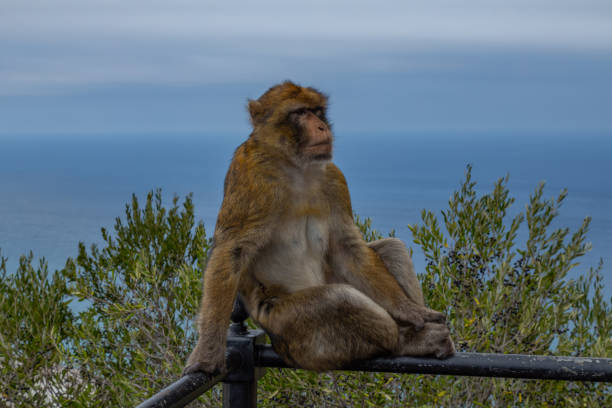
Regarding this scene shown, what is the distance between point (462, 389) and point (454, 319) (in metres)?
0.70

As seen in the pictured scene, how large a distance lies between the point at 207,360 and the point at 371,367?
0.46 m

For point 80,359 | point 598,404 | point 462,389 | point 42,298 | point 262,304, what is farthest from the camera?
point 42,298

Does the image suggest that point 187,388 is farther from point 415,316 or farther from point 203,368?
point 415,316

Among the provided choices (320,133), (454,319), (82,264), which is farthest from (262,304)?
(82,264)

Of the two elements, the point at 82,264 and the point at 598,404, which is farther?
the point at 82,264

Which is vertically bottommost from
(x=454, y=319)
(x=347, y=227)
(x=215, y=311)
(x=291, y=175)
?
(x=454, y=319)

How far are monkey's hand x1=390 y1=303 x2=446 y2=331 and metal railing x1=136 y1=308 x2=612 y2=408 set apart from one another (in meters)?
0.38

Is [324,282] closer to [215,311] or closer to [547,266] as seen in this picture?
[215,311]

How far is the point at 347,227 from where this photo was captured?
8.33 ft

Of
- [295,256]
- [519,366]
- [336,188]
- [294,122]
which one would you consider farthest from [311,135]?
[519,366]

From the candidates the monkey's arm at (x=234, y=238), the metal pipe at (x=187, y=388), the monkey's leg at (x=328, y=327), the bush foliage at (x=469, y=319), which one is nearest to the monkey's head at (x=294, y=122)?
the monkey's arm at (x=234, y=238)

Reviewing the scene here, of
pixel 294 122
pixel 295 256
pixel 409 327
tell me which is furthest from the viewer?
pixel 294 122

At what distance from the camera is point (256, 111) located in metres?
2.61

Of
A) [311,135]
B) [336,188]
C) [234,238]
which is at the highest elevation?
[311,135]
